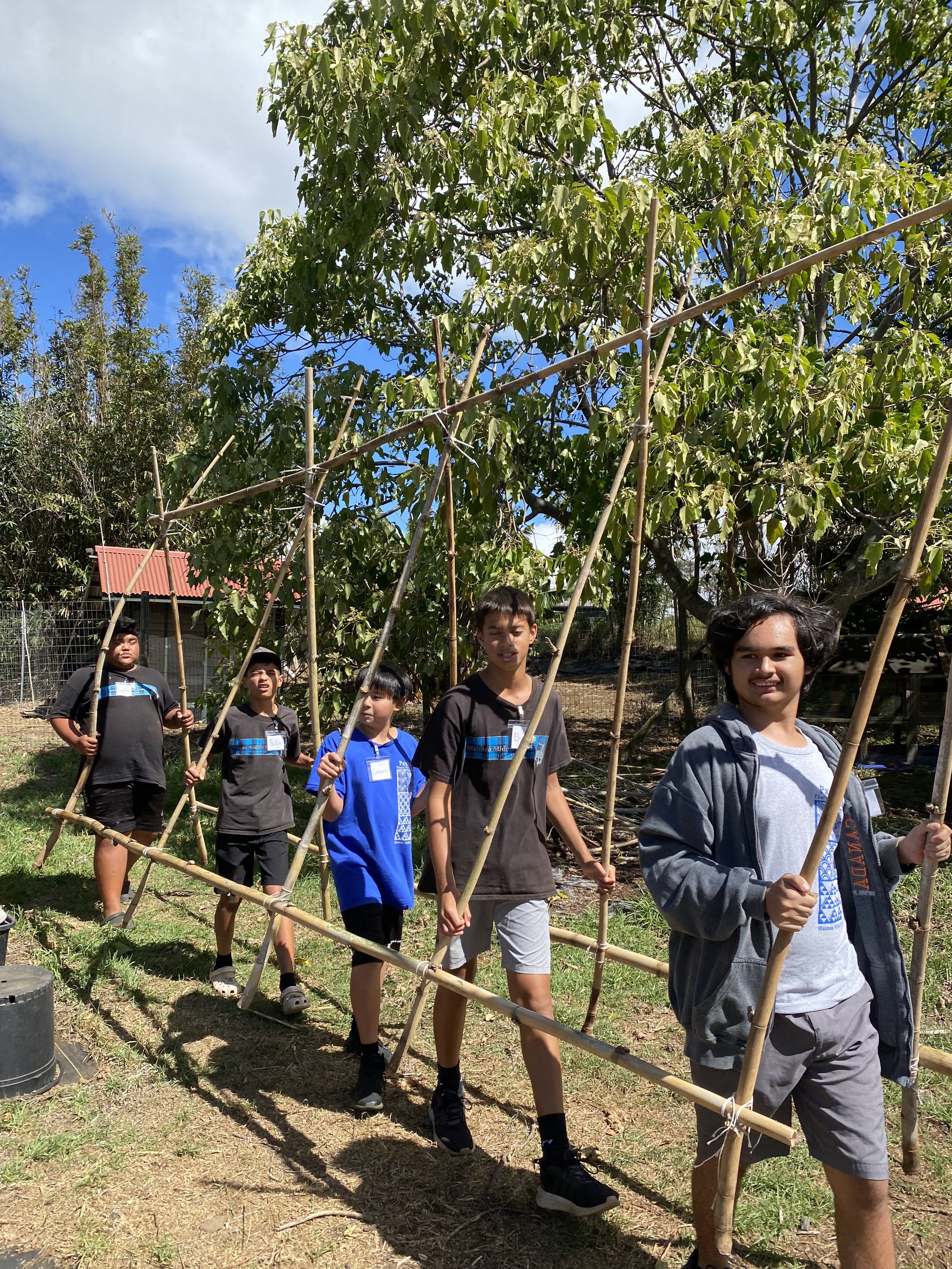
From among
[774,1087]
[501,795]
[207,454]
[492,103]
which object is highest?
[492,103]

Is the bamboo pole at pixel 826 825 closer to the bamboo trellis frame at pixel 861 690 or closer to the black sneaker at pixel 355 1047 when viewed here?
the bamboo trellis frame at pixel 861 690

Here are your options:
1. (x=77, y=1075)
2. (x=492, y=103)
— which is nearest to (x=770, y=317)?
(x=492, y=103)

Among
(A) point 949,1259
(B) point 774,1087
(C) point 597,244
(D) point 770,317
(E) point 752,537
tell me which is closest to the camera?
(B) point 774,1087

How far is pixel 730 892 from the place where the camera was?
188 centimetres

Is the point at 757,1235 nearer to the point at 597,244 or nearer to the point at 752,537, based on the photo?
the point at 597,244

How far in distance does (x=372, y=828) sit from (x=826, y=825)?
1.96 meters

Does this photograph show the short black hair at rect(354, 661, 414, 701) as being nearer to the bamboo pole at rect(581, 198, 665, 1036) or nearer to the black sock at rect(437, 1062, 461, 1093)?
the bamboo pole at rect(581, 198, 665, 1036)

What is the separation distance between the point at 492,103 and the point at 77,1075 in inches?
211

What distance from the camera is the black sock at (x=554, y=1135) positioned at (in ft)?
8.70

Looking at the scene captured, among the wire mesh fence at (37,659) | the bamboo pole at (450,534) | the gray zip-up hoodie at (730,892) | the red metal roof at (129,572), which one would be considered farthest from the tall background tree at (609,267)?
the red metal roof at (129,572)

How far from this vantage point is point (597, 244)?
15.3 ft

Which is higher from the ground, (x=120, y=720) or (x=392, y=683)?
(x=392, y=683)

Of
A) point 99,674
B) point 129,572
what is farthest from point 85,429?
point 99,674

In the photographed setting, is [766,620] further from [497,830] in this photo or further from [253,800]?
[253,800]
